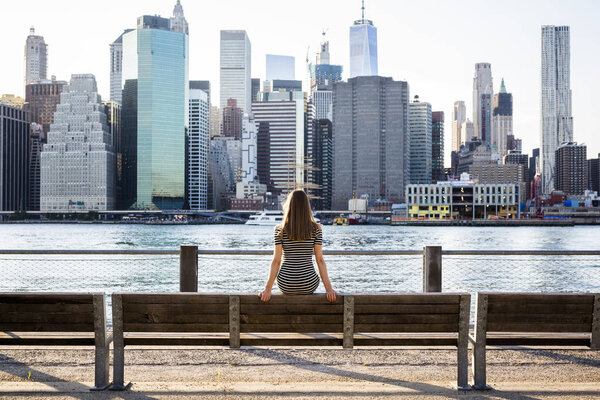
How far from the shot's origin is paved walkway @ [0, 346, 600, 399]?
5.37m

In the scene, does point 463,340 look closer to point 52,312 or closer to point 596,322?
point 596,322

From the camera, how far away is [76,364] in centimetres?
641

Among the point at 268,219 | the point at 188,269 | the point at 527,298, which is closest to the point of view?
the point at 527,298

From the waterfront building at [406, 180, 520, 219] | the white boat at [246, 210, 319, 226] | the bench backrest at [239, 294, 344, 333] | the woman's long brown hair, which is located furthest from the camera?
the waterfront building at [406, 180, 520, 219]

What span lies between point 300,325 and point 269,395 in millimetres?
674

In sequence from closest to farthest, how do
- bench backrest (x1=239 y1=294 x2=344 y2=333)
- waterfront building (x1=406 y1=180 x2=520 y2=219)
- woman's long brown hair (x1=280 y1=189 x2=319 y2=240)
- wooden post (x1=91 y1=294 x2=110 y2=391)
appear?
bench backrest (x1=239 y1=294 x2=344 y2=333) → wooden post (x1=91 y1=294 x2=110 y2=391) → woman's long brown hair (x1=280 y1=189 x2=319 y2=240) → waterfront building (x1=406 y1=180 x2=520 y2=219)

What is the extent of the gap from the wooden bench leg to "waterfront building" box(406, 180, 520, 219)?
6605 inches

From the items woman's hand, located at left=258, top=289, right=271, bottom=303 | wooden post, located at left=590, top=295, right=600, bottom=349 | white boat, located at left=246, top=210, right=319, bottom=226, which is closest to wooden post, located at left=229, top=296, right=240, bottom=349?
woman's hand, located at left=258, top=289, right=271, bottom=303

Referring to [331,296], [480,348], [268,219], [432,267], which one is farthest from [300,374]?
[268,219]

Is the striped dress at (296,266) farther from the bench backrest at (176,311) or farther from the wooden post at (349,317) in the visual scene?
the bench backrest at (176,311)

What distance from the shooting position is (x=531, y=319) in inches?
211

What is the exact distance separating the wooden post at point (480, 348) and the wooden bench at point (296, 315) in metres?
0.16

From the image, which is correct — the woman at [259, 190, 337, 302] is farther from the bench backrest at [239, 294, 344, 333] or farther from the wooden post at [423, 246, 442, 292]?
the wooden post at [423, 246, 442, 292]

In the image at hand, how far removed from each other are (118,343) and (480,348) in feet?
10.7
